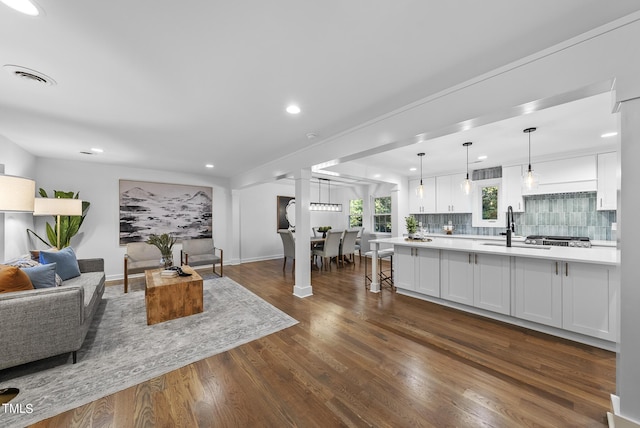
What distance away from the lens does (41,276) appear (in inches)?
96.4

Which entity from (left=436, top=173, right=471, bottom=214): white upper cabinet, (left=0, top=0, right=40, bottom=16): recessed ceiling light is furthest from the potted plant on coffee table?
(left=436, top=173, right=471, bottom=214): white upper cabinet

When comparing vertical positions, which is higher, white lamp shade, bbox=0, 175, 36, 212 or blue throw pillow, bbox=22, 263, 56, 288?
white lamp shade, bbox=0, 175, 36, 212

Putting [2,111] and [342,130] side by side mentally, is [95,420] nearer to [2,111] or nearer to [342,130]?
[2,111]

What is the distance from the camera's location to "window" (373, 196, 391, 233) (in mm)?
7654

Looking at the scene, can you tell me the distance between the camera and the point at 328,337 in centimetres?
261

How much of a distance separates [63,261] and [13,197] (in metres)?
1.90

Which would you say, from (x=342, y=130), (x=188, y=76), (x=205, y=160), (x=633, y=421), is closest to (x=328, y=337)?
(x=633, y=421)

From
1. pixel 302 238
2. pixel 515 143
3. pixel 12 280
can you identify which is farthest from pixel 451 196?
pixel 12 280

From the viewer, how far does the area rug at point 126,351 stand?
5.73 feet

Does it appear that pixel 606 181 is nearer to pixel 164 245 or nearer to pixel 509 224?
pixel 509 224

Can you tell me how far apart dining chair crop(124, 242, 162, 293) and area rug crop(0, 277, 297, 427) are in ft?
2.06

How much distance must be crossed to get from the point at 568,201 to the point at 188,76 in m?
6.28

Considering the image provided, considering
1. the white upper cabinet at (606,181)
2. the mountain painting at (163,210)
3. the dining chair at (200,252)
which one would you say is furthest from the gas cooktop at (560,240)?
the mountain painting at (163,210)

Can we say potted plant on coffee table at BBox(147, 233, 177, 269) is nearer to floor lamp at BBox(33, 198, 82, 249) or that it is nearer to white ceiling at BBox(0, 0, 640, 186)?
floor lamp at BBox(33, 198, 82, 249)
